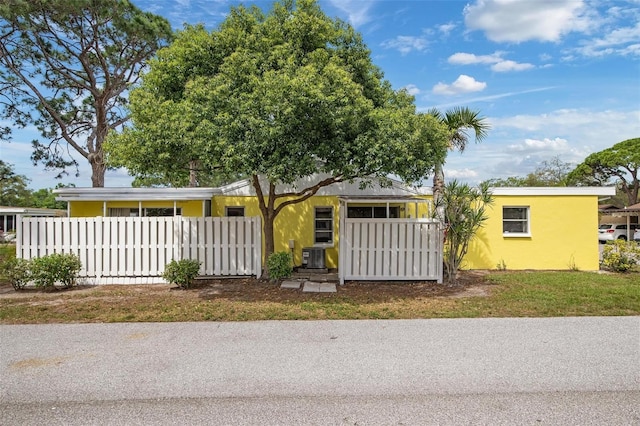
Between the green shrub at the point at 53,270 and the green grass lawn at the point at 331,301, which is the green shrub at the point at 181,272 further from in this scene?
the green shrub at the point at 53,270

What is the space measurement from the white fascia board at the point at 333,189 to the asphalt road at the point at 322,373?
693 centimetres

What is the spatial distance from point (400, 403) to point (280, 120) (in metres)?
4.90

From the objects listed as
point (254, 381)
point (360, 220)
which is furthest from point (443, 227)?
point (254, 381)

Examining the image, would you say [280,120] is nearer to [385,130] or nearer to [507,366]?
[385,130]

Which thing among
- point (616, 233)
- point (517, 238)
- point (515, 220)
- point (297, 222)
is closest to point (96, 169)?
point (297, 222)

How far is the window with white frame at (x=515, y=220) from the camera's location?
41.9ft

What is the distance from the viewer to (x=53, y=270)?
9.27 meters

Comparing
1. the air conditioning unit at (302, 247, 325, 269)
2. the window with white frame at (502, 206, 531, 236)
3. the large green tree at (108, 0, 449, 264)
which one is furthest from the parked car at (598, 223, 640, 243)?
the large green tree at (108, 0, 449, 264)

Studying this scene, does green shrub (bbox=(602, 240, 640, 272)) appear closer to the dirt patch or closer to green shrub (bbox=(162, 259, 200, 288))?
the dirt patch

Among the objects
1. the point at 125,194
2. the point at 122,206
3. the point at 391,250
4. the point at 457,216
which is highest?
the point at 125,194

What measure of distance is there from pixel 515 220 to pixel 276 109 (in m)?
9.40

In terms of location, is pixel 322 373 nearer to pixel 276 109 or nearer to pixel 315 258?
pixel 276 109

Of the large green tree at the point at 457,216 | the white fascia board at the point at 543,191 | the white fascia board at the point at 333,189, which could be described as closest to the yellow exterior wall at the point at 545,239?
the white fascia board at the point at 543,191

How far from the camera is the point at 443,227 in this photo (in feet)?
33.4
